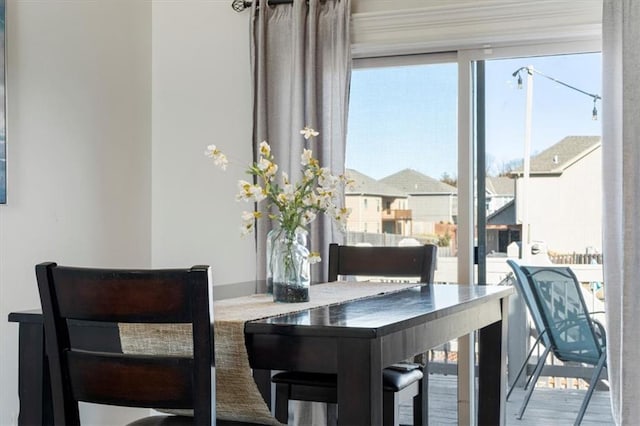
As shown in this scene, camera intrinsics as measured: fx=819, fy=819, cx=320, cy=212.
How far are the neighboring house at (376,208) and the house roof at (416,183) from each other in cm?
3

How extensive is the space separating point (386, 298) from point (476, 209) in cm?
144

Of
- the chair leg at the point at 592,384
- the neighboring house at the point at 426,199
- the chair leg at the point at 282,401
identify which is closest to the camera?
the chair leg at the point at 282,401

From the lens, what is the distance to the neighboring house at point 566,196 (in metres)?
3.73

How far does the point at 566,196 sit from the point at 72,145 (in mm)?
2274

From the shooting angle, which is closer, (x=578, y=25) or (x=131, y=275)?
(x=131, y=275)

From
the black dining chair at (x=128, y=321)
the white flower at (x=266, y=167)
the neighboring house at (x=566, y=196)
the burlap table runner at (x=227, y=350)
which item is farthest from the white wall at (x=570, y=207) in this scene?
the black dining chair at (x=128, y=321)

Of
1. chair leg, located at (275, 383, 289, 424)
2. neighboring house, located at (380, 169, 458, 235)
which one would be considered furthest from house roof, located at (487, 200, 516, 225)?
chair leg, located at (275, 383, 289, 424)

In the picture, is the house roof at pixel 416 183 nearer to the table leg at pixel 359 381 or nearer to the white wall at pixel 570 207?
the white wall at pixel 570 207

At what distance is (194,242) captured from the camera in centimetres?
429

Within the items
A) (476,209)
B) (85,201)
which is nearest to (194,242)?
(85,201)

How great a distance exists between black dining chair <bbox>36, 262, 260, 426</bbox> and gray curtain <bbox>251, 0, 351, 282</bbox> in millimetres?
2118

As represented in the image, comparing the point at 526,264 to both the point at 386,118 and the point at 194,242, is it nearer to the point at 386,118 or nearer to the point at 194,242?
the point at 386,118

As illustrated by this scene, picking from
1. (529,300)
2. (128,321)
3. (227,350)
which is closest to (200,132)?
(529,300)

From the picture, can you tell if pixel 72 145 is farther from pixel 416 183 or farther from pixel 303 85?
Result: pixel 416 183
